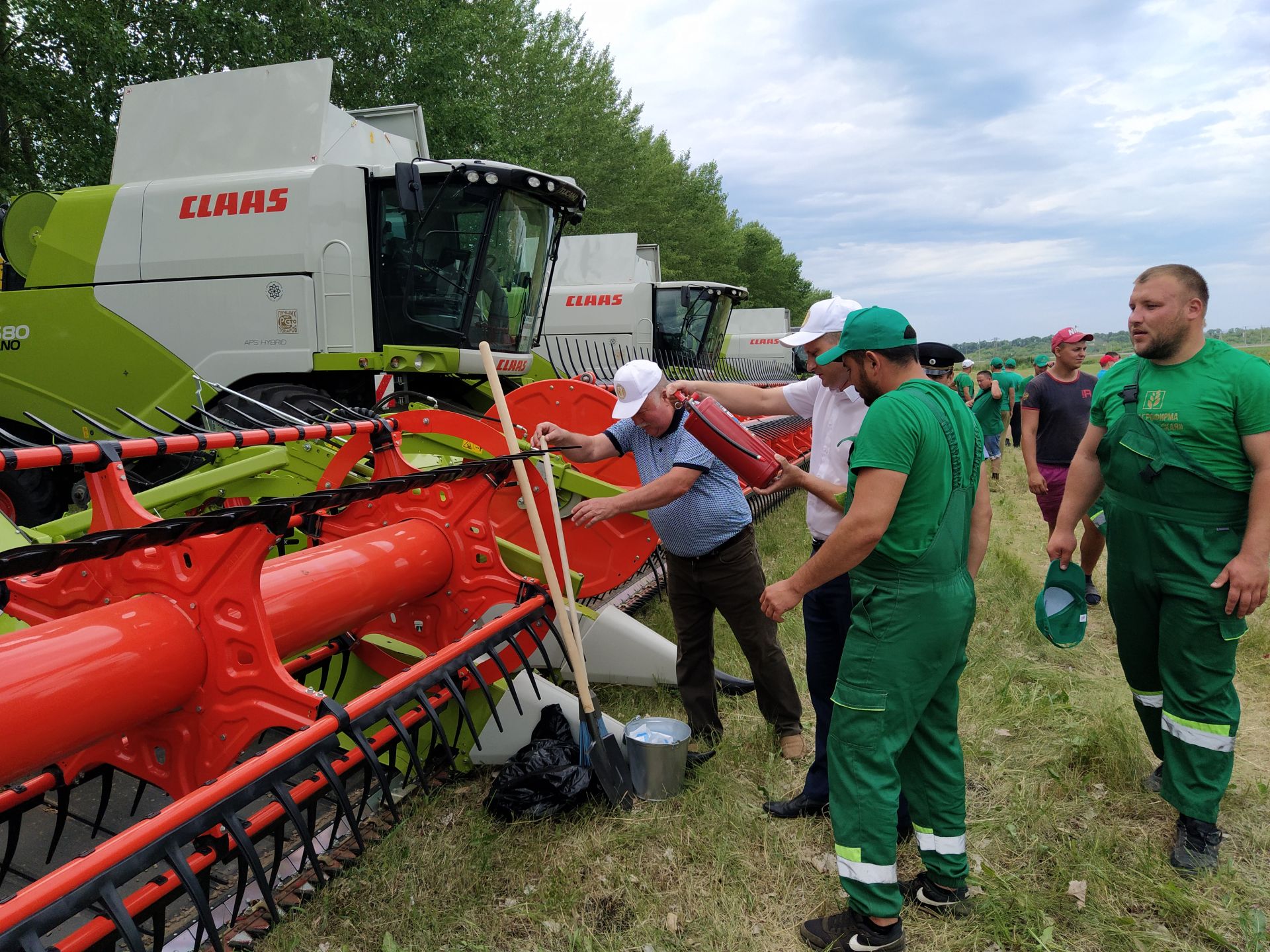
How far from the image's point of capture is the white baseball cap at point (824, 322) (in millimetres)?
3027

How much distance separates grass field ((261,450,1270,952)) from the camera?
256cm

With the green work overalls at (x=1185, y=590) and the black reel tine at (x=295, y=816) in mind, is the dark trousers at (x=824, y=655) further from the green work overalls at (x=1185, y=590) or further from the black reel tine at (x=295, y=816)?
the black reel tine at (x=295, y=816)

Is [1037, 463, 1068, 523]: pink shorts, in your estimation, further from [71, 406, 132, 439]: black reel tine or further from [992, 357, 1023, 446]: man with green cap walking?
[71, 406, 132, 439]: black reel tine

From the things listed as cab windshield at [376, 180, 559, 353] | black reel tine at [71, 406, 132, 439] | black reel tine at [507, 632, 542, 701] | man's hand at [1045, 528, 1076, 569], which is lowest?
black reel tine at [507, 632, 542, 701]

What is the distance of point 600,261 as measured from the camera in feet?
48.2

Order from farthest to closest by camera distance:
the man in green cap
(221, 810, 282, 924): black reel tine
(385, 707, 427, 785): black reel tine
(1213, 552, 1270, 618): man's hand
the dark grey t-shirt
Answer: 1. the man in green cap
2. the dark grey t-shirt
3. (1213, 552, 1270, 618): man's hand
4. (385, 707, 427, 785): black reel tine
5. (221, 810, 282, 924): black reel tine

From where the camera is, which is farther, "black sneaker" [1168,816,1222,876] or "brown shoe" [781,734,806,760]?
"brown shoe" [781,734,806,760]

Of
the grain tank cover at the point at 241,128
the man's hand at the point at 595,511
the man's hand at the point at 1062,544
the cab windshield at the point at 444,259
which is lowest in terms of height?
the man's hand at the point at 1062,544

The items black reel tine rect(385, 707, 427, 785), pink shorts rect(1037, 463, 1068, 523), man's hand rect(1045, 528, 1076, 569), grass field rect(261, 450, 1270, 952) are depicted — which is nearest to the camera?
black reel tine rect(385, 707, 427, 785)

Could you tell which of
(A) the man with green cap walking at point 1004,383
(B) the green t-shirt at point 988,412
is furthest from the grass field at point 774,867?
(A) the man with green cap walking at point 1004,383

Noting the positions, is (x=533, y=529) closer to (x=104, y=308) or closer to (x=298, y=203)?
(x=298, y=203)

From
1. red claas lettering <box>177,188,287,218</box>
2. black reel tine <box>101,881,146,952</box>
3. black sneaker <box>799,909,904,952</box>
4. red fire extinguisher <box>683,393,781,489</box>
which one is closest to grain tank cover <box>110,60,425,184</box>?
red claas lettering <box>177,188,287,218</box>

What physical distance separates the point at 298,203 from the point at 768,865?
5.96m

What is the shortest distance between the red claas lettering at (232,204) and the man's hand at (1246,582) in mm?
6576
